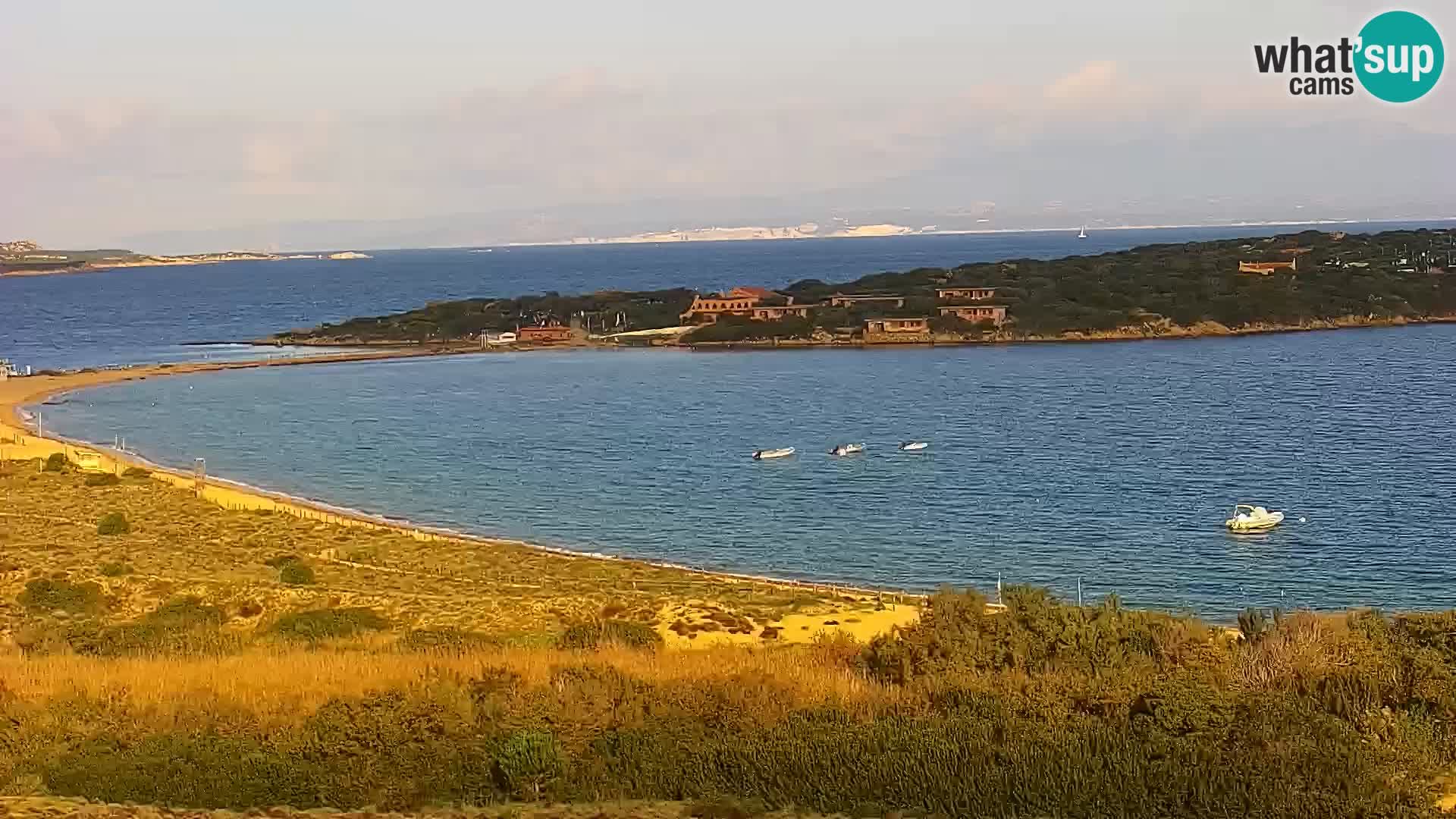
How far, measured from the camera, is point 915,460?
46125 millimetres

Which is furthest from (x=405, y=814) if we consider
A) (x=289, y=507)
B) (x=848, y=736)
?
(x=289, y=507)

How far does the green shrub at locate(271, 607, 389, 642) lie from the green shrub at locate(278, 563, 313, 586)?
281 cm

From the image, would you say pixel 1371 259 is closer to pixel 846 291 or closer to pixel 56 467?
pixel 846 291

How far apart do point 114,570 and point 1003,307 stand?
9029 centimetres

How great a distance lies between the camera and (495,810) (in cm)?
1073

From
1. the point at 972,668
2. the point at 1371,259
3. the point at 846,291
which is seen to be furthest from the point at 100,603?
the point at 1371,259

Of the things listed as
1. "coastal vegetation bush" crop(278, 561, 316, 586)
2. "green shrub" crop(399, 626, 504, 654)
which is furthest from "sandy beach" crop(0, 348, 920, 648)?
"coastal vegetation bush" crop(278, 561, 316, 586)

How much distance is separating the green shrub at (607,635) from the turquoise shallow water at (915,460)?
354 inches

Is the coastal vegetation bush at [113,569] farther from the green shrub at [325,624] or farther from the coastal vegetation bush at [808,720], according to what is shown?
the coastal vegetation bush at [808,720]

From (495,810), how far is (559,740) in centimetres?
158

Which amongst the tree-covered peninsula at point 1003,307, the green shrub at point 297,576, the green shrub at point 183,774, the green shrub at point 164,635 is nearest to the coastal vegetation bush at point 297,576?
the green shrub at point 297,576

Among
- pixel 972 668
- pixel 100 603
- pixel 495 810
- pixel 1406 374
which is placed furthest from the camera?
pixel 1406 374

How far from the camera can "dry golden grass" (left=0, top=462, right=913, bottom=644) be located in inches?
889

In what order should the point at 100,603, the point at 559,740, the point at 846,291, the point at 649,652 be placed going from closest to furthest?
the point at 559,740 < the point at 649,652 < the point at 100,603 < the point at 846,291
